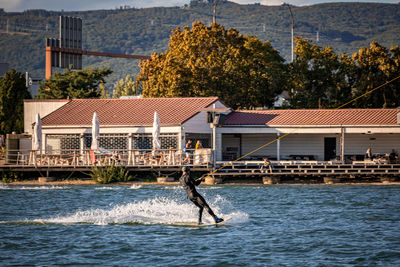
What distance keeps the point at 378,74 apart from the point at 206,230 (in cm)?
4031

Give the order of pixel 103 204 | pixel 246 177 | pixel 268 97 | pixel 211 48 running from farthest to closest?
pixel 268 97 → pixel 211 48 → pixel 246 177 → pixel 103 204

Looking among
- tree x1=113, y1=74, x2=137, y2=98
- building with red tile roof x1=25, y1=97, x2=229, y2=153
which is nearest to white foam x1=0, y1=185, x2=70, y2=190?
building with red tile roof x1=25, y1=97, x2=229, y2=153

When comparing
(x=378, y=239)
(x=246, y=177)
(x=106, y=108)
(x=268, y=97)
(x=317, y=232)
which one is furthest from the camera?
(x=268, y=97)

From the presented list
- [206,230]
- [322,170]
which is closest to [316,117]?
[322,170]

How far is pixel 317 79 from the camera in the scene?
188 ft

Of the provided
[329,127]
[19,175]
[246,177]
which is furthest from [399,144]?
[19,175]

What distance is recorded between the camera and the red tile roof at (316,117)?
41519 mm

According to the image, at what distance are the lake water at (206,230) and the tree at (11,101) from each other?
110 feet

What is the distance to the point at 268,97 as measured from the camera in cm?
5959

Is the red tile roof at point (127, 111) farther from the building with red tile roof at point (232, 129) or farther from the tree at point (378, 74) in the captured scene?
the tree at point (378, 74)

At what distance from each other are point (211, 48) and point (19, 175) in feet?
70.8

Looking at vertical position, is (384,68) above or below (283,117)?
above

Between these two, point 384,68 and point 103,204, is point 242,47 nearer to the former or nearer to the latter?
point 384,68

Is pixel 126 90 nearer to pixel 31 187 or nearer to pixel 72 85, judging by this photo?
pixel 72 85
